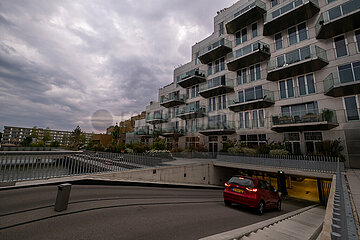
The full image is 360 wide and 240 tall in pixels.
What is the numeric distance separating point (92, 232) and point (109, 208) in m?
1.69

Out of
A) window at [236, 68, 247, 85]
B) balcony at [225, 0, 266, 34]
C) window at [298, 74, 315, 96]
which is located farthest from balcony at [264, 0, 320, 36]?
window at [298, 74, 315, 96]

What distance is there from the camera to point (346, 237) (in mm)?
1640

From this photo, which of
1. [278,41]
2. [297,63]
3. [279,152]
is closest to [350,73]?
[297,63]

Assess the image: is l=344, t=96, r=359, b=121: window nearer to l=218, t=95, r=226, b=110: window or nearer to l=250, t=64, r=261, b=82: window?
l=250, t=64, r=261, b=82: window

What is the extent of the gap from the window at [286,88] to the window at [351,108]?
4.66 metres

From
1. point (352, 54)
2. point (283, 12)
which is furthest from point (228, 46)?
point (352, 54)

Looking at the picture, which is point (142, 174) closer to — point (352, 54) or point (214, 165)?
point (214, 165)

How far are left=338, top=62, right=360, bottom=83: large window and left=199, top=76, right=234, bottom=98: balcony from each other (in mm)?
11980

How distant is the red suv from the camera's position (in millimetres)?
7297

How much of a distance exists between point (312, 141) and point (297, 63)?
830 centimetres

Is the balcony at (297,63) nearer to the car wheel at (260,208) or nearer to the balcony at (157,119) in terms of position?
the car wheel at (260,208)

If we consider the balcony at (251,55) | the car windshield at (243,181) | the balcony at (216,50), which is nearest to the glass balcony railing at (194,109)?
the balcony at (251,55)

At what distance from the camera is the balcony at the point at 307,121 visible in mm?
15567

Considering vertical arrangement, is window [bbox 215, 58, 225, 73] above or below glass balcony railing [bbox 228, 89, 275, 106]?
above
